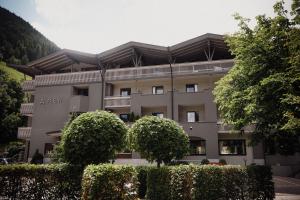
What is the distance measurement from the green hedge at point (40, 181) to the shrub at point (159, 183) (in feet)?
9.96

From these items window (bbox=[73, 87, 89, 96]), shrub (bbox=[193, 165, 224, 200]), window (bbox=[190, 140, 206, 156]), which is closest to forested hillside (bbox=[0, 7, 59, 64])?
window (bbox=[73, 87, 89, 96])

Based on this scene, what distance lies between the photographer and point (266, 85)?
1296cm

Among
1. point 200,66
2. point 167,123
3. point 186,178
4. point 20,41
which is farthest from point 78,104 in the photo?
A: point 20,41

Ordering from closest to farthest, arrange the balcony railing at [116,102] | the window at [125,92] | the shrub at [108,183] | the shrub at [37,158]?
the shrub at [108,183], the shrub at [37,158], the balcony railing at [116,102], the window at [125,92]

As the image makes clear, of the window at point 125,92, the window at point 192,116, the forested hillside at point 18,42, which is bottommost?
the window at point 192,116

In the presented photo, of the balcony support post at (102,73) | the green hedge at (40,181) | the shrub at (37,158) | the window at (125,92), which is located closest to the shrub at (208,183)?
the green hedge at (40,181)

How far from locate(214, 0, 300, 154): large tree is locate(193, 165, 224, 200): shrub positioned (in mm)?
3591

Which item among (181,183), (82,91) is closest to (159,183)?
(181,183)

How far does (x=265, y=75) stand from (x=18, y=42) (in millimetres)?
93246

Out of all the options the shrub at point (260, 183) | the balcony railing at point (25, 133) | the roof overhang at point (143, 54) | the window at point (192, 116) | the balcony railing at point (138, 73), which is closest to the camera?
the shrub at point (260, 183)

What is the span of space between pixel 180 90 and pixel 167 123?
16.4m

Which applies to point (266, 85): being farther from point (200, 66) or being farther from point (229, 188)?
point (200, 66)

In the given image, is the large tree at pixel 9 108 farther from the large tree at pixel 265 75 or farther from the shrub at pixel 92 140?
the large tree at pixel 265 75

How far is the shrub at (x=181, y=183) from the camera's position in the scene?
10617 millimetres
